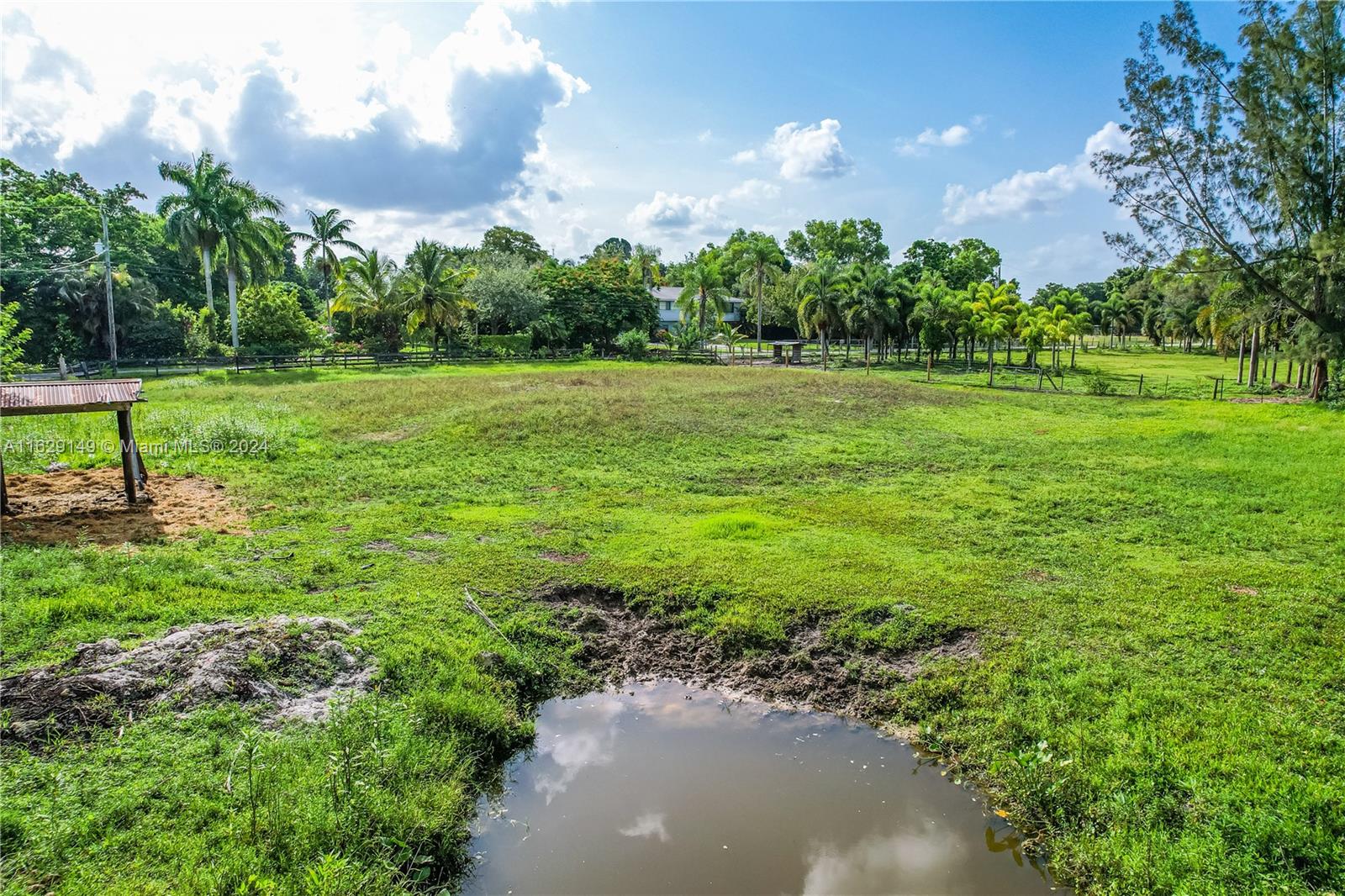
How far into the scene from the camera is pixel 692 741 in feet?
24.2

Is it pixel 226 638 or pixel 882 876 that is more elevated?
pixel 226 638

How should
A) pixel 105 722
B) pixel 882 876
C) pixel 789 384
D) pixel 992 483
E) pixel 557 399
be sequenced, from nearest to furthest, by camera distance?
A: pixel 882 876, pixel 105 722, pixel 992 483, pixel 557 399, pixel 789 384

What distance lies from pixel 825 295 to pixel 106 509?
4822 centimetres

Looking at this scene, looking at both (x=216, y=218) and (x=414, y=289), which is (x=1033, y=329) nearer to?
(x=414, y=289)

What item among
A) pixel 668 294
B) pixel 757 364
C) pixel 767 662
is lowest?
pixel 767 662

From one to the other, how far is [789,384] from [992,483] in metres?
18.8

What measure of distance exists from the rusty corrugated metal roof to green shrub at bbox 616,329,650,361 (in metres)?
40.2

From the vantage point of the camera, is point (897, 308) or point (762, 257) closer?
point (897, 308)

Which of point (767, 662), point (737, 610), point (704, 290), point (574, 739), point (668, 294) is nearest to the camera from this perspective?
point (574, 739)

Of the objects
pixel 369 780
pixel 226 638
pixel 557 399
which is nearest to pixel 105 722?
pixel 226 638

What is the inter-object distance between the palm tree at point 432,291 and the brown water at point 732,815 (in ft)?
142

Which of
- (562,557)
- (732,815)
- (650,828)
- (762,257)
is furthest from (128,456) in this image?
(762,257)

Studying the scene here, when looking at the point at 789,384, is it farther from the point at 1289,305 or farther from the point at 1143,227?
the point at 1289,305

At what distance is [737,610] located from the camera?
9352 mm
